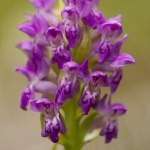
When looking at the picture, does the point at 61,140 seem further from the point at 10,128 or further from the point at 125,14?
the point at 125,14

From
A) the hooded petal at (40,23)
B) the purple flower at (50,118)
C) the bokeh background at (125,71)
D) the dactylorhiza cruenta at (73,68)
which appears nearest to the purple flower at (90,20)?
the dactylorhiza cruenta at (73,68)

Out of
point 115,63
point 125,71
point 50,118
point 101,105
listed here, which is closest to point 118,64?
point 115,63

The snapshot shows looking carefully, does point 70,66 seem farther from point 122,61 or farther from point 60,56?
point 122,61

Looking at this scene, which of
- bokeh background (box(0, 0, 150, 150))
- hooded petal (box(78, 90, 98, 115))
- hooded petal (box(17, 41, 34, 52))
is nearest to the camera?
hooded petal (box(78, 90, 98, 115))

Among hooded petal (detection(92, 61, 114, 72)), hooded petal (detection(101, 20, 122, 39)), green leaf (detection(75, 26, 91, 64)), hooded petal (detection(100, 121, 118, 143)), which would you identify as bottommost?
hooded petal (detection(100, 121, 118, 143))

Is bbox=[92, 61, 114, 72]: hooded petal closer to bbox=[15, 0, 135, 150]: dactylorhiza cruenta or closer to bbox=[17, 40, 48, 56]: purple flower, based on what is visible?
bbox=[15, 0, 135, 150]: dactylorhiza cruenta

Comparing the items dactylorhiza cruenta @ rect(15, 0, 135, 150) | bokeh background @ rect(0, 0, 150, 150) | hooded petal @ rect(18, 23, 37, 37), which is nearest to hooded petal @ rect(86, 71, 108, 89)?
dactylorhiza cruenta @ rect(15, 0, 135, 150)

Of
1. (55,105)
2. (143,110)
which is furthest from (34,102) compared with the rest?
(143,110)
